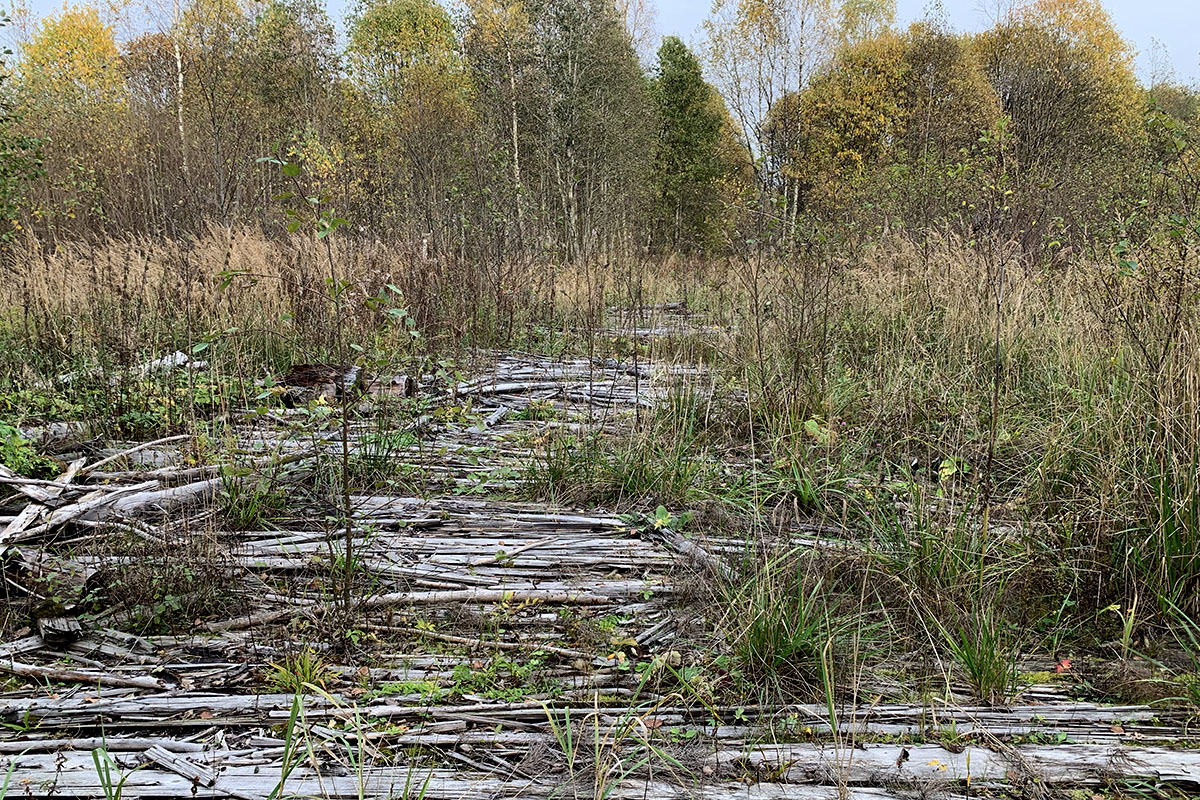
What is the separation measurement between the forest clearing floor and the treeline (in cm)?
167

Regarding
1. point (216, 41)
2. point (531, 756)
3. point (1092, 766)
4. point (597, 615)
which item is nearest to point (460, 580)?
point (597, 615)

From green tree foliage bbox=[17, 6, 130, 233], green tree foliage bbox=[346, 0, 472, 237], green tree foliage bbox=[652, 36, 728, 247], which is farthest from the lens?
green tree foliage bbox=[652, 36, 728, 247]

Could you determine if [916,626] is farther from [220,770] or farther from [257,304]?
[257,304]

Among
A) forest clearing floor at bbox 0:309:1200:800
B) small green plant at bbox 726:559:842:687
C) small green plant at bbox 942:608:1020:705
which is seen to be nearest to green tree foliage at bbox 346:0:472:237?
forest clearing floor at bbox 0:309:1200:800

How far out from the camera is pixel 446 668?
2.30 meters

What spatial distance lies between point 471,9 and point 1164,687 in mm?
21962

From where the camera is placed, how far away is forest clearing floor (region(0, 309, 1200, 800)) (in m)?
1.80

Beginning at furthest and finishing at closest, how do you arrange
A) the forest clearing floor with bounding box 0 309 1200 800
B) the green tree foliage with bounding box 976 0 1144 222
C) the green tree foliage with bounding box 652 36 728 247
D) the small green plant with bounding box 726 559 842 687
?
the green tree foliage with bounding box 652 36 728 247
the green tree foliage with bounding box 976 0 1144 222
the small green plant with bounding box 726 559 842 687
the forest clearing floor with bounding box 0 309 1200 800

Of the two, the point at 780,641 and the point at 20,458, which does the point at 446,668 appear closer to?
the point at 780,641

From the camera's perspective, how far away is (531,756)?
73.8 inches

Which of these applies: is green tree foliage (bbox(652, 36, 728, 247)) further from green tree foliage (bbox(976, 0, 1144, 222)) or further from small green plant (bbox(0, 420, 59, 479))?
small green plant (bbox(0, 420, 59, 479))

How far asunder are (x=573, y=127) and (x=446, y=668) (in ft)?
68.0

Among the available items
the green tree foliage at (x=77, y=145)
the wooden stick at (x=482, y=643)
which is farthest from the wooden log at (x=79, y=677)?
the green tree foliage at (x=77, y=145)

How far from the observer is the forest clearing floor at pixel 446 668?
5.91ft
